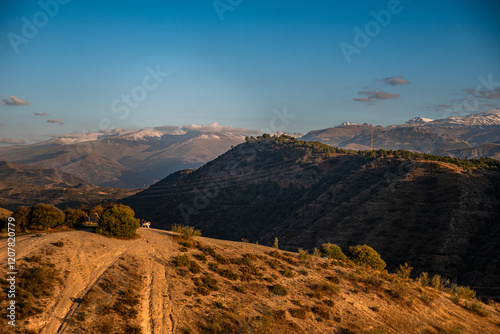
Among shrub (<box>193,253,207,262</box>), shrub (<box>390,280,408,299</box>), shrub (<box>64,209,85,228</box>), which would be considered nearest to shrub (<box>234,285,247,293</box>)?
shrub (<box>193,253,207,262</box>)

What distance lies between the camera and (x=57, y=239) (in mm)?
23078

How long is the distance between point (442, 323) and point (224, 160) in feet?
405

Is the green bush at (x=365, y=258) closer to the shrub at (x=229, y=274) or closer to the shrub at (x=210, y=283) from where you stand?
the shrub at (x=229, y=274)

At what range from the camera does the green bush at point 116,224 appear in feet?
85.8

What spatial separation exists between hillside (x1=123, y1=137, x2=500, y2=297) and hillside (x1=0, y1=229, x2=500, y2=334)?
18.7 m

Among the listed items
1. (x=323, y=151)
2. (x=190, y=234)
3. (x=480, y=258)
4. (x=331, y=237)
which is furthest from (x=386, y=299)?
(x=323, y=151)

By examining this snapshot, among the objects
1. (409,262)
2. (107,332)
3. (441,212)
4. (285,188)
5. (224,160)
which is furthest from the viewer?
(224,160)

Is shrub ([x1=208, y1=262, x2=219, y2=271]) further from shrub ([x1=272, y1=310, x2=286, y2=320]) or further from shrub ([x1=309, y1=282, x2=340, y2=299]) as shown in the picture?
shrub ([x1=309, y1=282, x2=340, y2=299])

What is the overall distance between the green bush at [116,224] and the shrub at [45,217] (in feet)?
13.3

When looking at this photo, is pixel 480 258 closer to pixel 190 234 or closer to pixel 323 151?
pixel 190 234

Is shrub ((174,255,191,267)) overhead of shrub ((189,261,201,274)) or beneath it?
overhead

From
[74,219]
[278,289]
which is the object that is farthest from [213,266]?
[74,219]

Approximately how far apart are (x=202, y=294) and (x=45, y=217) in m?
16.0

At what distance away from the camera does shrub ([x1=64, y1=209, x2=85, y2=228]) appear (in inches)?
1088
